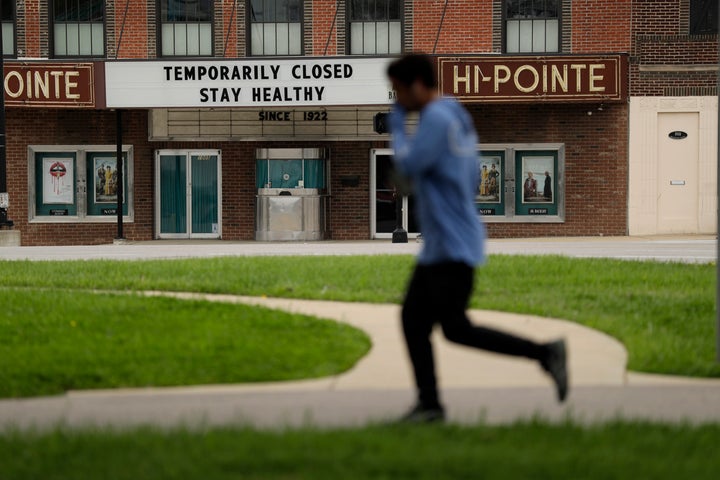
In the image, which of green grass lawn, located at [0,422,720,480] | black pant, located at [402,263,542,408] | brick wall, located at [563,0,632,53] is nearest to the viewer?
green grass lawn, located at [0,422,720,480]

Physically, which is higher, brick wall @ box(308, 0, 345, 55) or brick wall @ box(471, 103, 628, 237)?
brick wall @ box(308, 0, 345, 55)

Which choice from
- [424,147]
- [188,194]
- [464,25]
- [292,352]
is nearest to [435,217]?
[424,147]

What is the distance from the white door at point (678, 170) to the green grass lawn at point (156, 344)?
60.3ft

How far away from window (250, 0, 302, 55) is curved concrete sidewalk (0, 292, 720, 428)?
67.4 ft

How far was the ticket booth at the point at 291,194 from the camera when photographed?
28781mm

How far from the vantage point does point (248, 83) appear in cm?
2786

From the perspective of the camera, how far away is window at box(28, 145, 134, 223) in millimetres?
29688

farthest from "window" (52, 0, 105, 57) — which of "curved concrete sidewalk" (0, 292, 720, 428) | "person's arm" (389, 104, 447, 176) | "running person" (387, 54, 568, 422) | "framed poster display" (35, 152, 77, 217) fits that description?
"person's arm" (389, 104, 447, 176)

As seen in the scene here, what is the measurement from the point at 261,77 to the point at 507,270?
14071 millimetres

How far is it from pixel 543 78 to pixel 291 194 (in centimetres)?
623

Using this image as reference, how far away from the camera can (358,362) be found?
29.7 ft

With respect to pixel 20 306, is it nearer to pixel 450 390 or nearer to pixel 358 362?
pixel 358 362

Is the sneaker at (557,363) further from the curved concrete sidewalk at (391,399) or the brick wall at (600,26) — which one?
the brick wall at (600,26)

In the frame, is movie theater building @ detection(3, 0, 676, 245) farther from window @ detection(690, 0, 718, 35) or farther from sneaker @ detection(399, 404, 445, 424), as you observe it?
sneaker @ detection(399, 404, 445, 424)
